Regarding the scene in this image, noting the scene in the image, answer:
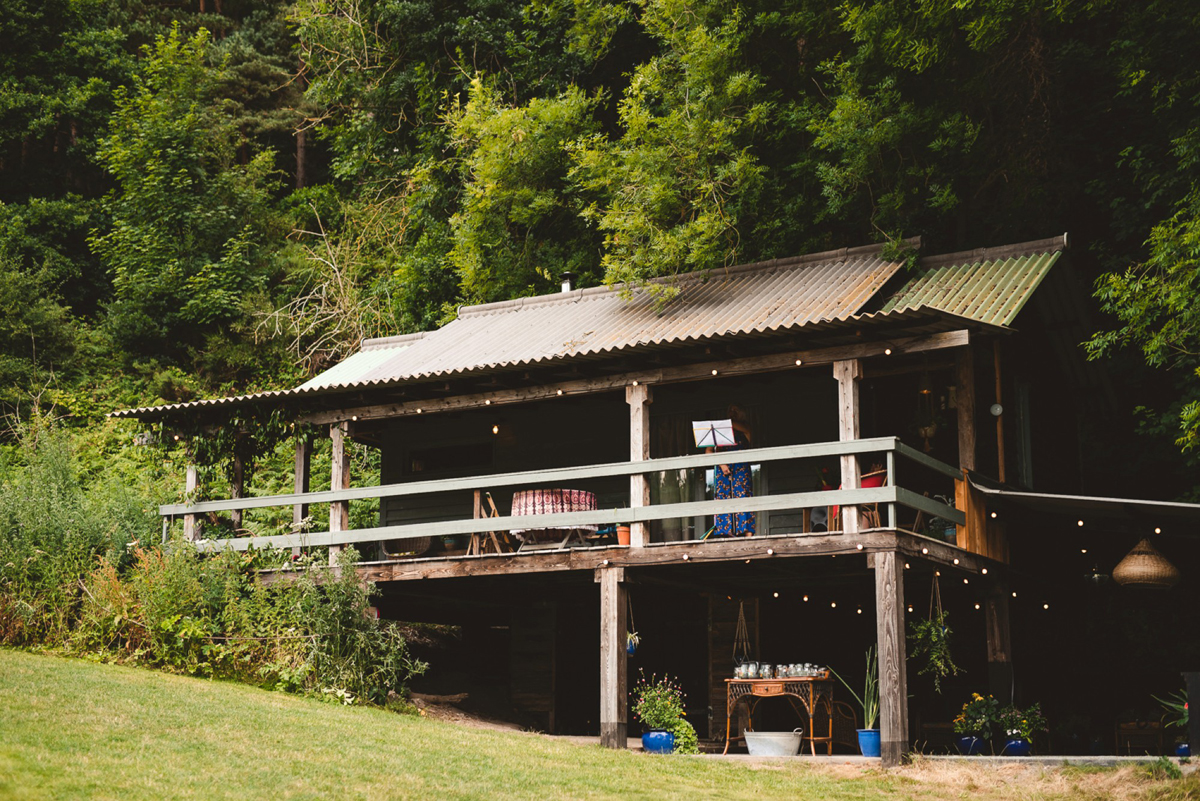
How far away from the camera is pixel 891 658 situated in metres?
12.3

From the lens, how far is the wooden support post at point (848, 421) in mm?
13008

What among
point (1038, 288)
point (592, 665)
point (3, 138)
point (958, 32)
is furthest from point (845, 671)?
point (3, 138)

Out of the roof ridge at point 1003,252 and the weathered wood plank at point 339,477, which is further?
the weathered wood plank at point 339,477

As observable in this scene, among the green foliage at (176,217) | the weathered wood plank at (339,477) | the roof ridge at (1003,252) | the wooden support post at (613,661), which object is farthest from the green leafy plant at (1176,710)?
the green foliage at (176,217)

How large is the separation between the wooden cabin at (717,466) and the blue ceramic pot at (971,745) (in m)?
0.83

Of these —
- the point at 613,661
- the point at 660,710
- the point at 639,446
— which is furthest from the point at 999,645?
the point at 639,446

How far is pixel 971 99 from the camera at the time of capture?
21.2m

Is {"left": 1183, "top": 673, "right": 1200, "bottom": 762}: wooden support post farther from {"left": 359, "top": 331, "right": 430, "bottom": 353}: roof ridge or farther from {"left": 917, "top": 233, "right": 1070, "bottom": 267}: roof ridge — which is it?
{"left": 359, "top": 331, "right": 430, "bottom": 353}: roof ridge

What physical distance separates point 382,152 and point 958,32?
14330 mm

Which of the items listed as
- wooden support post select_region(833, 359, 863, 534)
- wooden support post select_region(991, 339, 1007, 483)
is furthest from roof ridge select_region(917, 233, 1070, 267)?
wooden support post select_region(833, 359, 863, 534)

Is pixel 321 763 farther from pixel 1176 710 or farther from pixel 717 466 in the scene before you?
pixel 1176 710

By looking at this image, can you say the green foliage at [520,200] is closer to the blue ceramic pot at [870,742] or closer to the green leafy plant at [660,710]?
the green leafy plant at [660,710]

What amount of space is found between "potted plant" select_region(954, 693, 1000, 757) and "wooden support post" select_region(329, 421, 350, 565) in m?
8.12

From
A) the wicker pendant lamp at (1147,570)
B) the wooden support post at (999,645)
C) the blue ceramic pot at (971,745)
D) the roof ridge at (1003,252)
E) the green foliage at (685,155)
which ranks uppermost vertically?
the green foliage at (685,155)
